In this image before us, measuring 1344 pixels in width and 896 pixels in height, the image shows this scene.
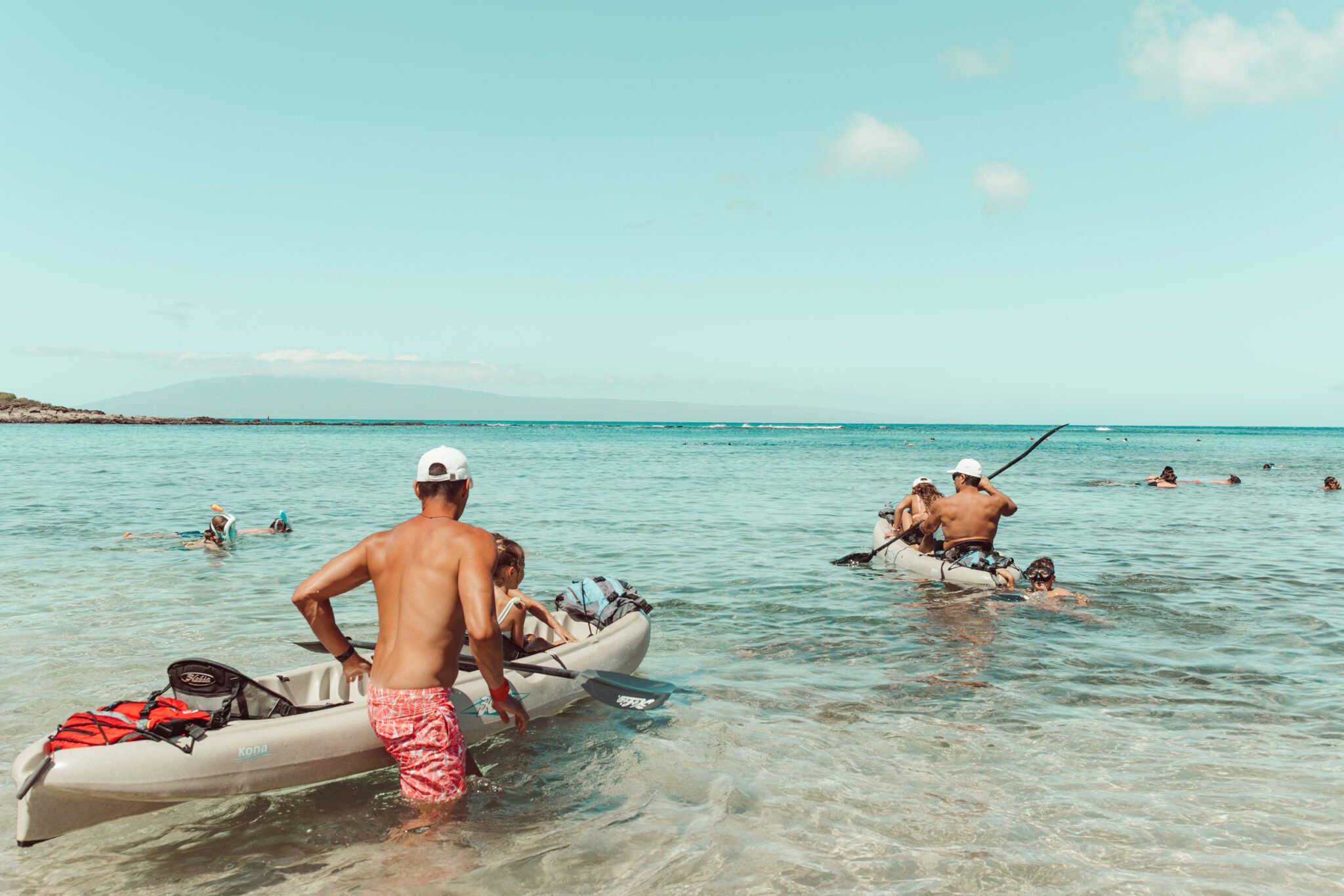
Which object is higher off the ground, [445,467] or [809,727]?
[445,467]

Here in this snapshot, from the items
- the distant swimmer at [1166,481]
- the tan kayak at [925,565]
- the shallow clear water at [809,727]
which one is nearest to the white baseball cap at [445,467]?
the shallow clear water at [809,727]

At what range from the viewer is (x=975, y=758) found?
21.4 ft

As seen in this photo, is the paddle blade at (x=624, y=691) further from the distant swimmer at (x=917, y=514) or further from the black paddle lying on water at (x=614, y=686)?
the distant swimmer at (x=917, y=514)

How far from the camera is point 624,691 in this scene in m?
6.73

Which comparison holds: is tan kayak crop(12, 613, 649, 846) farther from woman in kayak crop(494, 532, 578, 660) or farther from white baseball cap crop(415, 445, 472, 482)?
white baseball cap crop(415, 445, 472, 482)

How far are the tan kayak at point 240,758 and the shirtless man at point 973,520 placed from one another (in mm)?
8057

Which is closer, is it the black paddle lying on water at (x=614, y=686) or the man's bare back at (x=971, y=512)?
the black paddle lying on water at (x=614, y=686)

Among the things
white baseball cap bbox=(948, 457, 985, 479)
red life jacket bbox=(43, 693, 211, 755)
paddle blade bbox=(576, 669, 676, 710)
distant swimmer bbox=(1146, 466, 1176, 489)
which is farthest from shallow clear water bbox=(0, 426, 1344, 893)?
distant swimmer bbox=(1146, 466, 1176, 489)

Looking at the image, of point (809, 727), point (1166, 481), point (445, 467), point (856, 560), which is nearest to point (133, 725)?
point (445, 467)

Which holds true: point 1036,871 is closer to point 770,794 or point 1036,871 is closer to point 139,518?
point 770,794

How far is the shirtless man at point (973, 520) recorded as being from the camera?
42.0 feet

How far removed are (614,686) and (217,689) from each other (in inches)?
109

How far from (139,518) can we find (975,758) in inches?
808

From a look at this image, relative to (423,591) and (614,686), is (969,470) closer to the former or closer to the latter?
(614,686)
